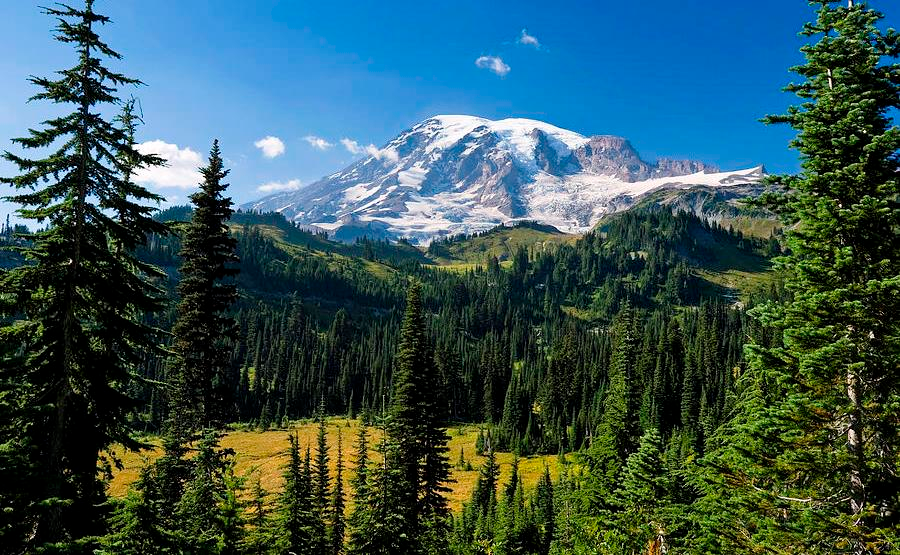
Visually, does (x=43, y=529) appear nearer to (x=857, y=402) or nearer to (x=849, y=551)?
(x=849, y=551)

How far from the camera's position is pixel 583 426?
4779 inches

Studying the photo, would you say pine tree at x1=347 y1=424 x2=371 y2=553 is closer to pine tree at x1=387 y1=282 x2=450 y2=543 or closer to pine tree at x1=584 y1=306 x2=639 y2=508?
pine tree at x1=387 y1=282 x2=450 y2=543

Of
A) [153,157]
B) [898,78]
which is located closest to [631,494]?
[898,78]

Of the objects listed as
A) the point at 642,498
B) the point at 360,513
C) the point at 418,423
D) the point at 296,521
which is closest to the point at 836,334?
the point at 642,498

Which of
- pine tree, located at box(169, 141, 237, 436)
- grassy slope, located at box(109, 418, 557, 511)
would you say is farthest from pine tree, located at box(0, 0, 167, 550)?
grassy slope, located at box(109, 418, 557, 511)

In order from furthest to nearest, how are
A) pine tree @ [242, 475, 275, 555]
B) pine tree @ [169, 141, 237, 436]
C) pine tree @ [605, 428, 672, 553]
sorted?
pine tree @ [605, 428, 672, 553]
pine tree @ [169, 141, 237, 436]
pine tree @ [242, 475, 275, 555]

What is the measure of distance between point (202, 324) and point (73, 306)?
900 centimetres

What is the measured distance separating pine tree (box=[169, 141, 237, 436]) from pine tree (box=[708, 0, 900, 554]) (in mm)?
19741

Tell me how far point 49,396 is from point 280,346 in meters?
190

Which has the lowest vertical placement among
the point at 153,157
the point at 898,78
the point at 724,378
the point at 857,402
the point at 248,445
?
the point at 248,445

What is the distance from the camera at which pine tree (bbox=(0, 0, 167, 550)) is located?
1338 centimetres

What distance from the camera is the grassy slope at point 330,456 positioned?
9012 centimetres

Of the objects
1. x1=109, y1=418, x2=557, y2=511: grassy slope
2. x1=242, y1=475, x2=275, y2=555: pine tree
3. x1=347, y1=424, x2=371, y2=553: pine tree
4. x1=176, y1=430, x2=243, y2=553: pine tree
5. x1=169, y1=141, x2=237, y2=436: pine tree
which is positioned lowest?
x1=109, y1=418, x2=557, y2=511: grassy slope

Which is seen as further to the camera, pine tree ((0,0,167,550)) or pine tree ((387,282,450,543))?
pine tree ((387,282,450,543))
